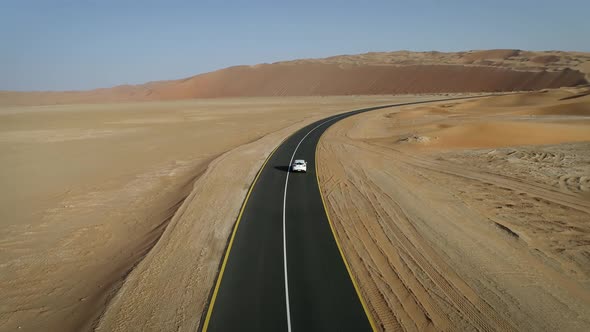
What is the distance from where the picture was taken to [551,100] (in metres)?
84.8

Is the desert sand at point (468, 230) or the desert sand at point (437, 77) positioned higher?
the desert sand at point (437, 77)

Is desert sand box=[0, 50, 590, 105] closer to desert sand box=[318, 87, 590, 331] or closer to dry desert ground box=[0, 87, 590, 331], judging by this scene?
dry desert ground box=[0, 87, 590, 331]

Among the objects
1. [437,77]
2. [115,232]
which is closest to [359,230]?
[115,232]

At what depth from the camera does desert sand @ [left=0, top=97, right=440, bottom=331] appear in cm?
1409

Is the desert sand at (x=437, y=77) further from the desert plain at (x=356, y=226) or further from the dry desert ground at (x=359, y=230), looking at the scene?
the dry desert ground at (x=359, y=230)

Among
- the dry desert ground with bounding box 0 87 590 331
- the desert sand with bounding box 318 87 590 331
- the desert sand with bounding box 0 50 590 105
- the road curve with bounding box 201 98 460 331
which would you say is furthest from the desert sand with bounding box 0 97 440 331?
the desert sand with bounding box 0 50 590 105

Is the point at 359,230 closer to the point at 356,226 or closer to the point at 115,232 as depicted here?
the point at 356,226

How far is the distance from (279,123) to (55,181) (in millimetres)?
44314

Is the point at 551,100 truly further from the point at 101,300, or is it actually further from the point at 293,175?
the point at 101,300

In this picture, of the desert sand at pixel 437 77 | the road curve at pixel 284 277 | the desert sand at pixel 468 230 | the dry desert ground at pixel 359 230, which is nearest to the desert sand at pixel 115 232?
the dry desert ground at pixel 359 230

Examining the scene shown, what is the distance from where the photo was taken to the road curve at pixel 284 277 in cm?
1273

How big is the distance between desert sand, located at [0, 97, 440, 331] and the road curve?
874 millimetres

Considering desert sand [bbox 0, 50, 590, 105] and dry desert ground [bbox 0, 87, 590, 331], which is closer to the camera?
dry desert ground [bbox 0, 87, 590, 331]

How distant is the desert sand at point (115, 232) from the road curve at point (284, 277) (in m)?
0.87
